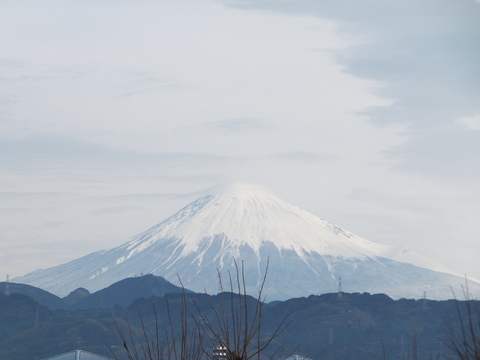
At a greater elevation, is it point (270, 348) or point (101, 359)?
point (101, 359)

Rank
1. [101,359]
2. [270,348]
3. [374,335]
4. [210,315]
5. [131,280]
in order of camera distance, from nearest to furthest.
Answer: [101,359] → [270,348] → [374,335] → [210,315] → [131,280]

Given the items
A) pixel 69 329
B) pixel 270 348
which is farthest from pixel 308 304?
pixel 69 329

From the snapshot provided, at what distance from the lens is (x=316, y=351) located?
382 feet

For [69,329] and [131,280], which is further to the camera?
[131,280]

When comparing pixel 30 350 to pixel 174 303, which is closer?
pixel 30 350

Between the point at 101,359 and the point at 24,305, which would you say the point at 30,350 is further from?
the point at 101,359

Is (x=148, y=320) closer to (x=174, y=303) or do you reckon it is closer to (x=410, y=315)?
(x=174, y=303)

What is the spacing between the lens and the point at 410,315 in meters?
132

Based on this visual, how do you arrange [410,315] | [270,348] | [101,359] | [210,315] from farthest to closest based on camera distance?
1. [210,315]
2. [410,315]
3. [270,348]
4. [101,359]

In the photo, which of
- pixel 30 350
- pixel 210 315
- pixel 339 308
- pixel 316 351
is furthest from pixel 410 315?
pixel 30 350

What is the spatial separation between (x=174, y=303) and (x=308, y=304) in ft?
71.5

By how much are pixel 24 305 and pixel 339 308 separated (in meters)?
51.9

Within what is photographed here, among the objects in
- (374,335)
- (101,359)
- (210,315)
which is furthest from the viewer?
(210,315)

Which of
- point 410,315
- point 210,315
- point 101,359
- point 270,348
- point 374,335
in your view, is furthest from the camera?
point 210,315
